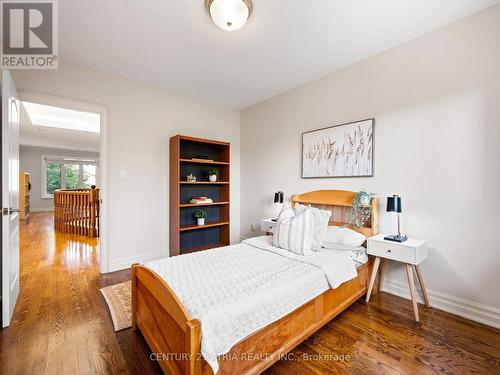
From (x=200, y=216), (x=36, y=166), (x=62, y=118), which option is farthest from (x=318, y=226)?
(x=36, y=166)

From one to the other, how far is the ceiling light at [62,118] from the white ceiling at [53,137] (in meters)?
0.14

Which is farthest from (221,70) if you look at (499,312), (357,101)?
(499,312)

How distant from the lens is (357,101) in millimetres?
2670

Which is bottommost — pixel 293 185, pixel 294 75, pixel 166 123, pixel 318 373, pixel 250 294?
pixel 318 373

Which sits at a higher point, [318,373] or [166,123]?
[166,123]

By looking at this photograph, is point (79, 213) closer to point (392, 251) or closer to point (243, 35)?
point (243, 35)

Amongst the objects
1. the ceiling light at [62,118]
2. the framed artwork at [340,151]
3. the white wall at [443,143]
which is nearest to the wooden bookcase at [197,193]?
the framed artwork at [340,151]

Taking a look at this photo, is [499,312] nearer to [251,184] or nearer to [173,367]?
[173,367]

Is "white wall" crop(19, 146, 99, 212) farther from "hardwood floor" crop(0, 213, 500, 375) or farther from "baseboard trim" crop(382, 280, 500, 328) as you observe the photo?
"baseboard trim" crop(382, 280, 500, 328)

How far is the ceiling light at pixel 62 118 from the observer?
15.5ft

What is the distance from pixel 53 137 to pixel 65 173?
121 inches

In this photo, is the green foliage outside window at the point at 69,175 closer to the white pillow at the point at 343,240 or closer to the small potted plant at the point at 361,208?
the white pillow at the point at 343,240

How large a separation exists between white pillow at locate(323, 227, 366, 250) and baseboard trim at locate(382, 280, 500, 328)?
0.71m

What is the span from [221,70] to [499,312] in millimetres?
3566
